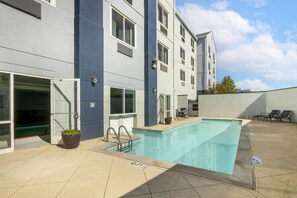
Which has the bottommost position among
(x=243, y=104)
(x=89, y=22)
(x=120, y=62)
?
(x=243, y=104)

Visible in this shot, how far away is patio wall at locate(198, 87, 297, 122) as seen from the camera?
1628 centimetres

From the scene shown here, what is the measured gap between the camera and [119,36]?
9.62 m

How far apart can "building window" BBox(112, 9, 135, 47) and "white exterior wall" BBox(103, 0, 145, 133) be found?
216 mm

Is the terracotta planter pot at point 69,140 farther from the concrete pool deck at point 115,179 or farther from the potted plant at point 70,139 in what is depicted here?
the concrete pool deck at point 115,179

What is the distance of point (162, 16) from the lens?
14.8m

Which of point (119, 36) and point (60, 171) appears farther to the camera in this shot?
point (119, 36)

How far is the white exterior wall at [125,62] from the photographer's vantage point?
28.5ft

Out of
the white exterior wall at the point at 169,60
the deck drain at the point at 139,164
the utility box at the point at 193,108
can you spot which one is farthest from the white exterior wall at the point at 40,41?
the utility box at the point at 193,108

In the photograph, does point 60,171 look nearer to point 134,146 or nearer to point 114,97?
point 134,146

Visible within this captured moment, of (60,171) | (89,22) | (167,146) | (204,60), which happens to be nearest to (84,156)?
(60,171)

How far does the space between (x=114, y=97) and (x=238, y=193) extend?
7.15m

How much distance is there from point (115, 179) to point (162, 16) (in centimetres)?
1390

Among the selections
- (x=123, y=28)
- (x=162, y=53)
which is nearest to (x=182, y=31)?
(x=162, y=53)

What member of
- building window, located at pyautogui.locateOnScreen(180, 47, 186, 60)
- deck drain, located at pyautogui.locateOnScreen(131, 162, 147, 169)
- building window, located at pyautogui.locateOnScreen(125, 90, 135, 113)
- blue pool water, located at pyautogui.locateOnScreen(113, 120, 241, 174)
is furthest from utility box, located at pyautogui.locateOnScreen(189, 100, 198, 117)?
deck drain, located at pyautogui.locateOnScreen(131, 162, 147, 169)
